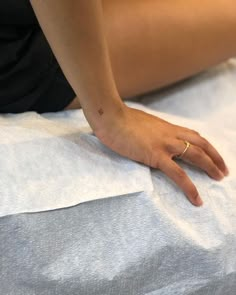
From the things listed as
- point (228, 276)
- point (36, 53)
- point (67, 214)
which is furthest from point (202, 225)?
point (36, 53)

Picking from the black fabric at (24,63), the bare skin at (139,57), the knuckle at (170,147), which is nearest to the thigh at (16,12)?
the black fabric at (24,63)

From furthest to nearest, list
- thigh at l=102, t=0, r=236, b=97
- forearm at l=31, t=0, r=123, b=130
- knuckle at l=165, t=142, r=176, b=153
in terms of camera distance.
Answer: thigh at l=102, t=0, r=236, b=97 → knuckle at l=165, t=142, r=176, b=153 → forearm at l=31, t=0, r=123, b=130

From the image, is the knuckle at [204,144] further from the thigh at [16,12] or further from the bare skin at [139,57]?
the thigh at [16,12]

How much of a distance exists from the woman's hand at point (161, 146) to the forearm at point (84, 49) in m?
0.02

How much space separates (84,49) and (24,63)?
16cm

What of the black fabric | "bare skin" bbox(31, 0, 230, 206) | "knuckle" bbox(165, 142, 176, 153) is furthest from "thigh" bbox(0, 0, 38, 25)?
"knuckle" bbox(165, 142, 176, 153)

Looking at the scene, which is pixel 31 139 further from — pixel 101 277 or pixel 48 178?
pixel 101 277

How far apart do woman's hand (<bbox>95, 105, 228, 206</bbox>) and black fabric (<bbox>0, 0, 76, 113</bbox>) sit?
0.46 feet

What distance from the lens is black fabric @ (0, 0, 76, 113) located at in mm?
769

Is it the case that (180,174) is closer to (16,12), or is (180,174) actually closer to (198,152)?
(198,152)

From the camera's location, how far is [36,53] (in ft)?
2.55

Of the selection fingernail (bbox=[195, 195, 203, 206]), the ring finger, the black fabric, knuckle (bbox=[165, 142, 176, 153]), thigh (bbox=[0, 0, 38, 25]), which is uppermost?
thigh (bbox=[0, 0, 38, 25])

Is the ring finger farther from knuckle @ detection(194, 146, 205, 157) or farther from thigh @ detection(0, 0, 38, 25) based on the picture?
thigh @ detection(0, 0, 38, 25)

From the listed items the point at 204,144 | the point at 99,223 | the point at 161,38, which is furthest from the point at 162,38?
the point at 99,223
